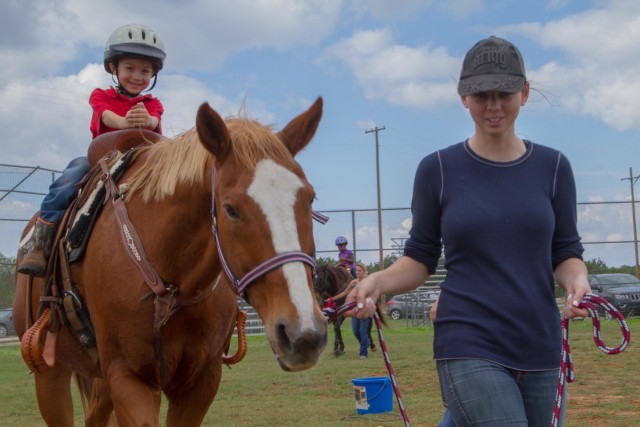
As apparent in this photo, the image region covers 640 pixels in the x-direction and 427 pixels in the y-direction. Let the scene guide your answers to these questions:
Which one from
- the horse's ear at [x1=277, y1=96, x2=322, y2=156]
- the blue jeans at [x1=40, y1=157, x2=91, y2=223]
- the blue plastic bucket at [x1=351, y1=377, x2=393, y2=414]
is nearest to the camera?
the horse's ear at [x1=277, y1=96, x2=322, y2=156]

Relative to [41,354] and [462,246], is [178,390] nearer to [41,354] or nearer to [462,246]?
[41,354]

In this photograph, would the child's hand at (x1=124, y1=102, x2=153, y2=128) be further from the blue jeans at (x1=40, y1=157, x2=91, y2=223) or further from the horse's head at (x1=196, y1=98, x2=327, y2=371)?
the horse's head at (x1=196, y1=98, x2=327, y2=371)

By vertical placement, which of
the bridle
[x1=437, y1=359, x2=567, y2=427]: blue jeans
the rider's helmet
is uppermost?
the rider's helmet

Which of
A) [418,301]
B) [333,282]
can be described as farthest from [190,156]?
[418,301]

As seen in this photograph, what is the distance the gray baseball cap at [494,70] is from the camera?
2.61 metres

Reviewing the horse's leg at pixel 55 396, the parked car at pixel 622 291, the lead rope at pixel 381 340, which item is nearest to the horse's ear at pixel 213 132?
the lead rope at pixel 381 340

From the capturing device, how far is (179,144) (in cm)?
384

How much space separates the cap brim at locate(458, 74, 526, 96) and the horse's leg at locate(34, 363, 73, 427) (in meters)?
4.02

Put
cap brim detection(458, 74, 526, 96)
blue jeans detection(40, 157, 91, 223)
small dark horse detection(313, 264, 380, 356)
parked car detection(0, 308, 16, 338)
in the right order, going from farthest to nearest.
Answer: parked car detection(0, 308, 16, 338) < small dark horse detection(313, 264, 380, 356) < blue jeans detection(40, 157, 91, 223) < cap brim detection(458, 74, 526, 96)

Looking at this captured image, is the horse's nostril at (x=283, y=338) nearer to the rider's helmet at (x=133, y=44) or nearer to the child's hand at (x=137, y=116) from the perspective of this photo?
the child's hand at (x=137, y=116)

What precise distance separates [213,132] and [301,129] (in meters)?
0.48

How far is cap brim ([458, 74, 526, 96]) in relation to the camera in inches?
103

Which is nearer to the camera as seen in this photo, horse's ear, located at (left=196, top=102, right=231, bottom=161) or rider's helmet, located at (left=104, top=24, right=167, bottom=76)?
horse's ear, located at (left=196, top=102, right=231, bottom=161)

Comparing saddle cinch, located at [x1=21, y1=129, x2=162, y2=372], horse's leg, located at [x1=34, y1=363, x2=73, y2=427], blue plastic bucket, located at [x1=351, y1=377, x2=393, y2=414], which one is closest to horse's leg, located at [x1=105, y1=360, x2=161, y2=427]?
saddle cinch, located at [x1=21, y1=129, x2=162, y2=372]
